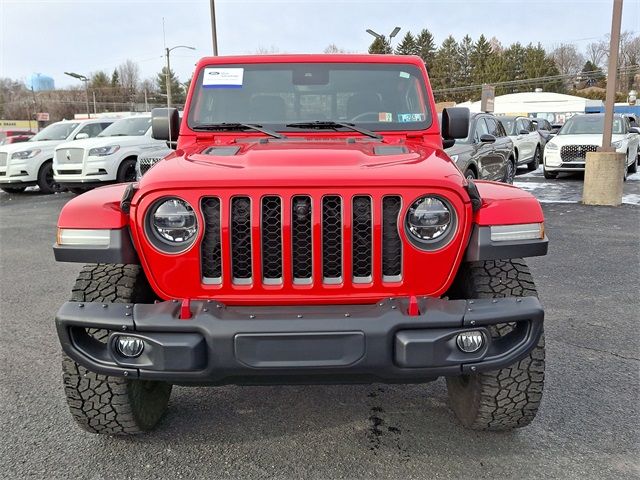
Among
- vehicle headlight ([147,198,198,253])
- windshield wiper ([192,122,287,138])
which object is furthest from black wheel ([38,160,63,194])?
vehicle headlight ([147,198,198,253])

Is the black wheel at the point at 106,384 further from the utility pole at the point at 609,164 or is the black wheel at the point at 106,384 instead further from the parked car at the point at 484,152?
the utility pole at the point at 609,164

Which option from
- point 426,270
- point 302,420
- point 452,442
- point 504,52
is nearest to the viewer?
point 426,270

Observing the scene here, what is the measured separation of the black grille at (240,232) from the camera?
2.41 m

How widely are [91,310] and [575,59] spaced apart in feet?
337

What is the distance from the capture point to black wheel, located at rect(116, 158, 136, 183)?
1236cm

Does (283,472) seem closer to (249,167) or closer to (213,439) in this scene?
(213,439)

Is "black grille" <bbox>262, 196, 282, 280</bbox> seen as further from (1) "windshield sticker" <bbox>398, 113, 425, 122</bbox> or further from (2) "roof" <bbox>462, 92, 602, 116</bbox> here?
(2) "roof" <bbox>462, 92, 602, 116</bbox>

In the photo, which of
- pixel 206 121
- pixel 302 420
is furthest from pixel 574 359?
pixel 206 121

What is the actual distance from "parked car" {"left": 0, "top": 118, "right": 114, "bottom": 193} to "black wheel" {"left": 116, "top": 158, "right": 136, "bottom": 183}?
2270 millimetres

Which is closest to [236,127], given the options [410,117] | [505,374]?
[410,117]

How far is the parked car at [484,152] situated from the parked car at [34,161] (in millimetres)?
9384

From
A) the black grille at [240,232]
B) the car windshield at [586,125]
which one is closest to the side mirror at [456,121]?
the black grille at [240,232]

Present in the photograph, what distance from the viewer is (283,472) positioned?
8.64 feet

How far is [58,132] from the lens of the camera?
14.9 m
